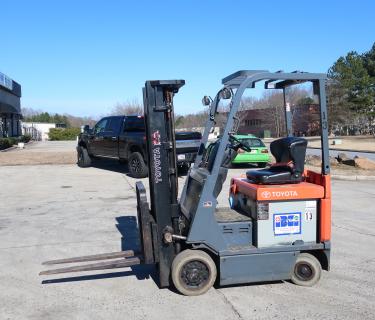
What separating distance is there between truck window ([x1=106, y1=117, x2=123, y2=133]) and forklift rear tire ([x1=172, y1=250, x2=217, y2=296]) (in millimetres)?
11890

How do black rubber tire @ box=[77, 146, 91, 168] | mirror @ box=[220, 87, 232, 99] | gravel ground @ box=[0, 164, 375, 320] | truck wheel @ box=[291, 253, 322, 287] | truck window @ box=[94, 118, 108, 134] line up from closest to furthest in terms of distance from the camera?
gravel ground @ box=[0, 164, 375, 320]
mirror @ box=[220, 87, 232, 99]
truck wheel @ box=[291, 253, 322, 287]
truck window @ box=[94, 118, 108, 134]
black rubber tire @ box=[77, 146, 91, 168]

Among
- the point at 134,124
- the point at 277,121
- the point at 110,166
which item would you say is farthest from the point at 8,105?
the point at 134,124

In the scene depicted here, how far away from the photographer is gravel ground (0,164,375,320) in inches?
181

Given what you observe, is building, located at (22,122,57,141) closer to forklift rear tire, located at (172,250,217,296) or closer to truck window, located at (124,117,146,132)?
truck window, located at (124,117,146,132)

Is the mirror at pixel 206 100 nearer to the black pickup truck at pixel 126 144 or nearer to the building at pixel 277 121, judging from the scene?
the building at pixel 277 121

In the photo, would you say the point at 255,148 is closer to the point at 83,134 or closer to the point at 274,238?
the point at 83,134

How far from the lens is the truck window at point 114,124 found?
16484 millimetres

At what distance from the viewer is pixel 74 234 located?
776 centimetres

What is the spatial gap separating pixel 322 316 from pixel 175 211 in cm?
187

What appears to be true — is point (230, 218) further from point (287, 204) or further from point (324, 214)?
point (324, 214)

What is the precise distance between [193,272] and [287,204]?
1.28 metres

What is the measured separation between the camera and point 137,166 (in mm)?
15062

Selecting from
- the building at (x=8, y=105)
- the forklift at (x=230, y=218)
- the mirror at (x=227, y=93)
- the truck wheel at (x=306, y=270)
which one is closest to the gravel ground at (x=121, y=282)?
the truck wheel at (x=306, y=270)

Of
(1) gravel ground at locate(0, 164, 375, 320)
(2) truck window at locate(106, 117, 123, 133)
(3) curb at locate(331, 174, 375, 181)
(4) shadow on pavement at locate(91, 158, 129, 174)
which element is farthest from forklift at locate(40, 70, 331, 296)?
(4) shadow on pavement at locate(91, 158, 129, 174)
